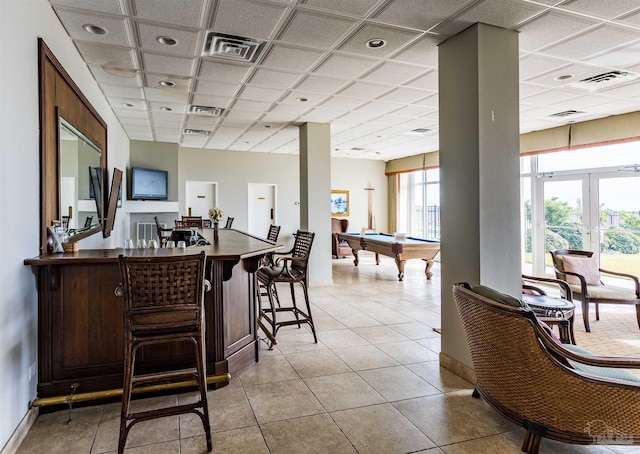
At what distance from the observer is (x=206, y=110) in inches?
237

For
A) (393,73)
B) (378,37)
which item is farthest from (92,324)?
(393,73)

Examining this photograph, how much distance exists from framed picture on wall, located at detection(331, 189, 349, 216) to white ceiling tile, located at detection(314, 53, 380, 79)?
7.29m

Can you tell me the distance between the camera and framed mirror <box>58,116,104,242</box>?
3195mm

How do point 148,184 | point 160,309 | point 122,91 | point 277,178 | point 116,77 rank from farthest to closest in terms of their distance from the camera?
point 277,178 → point 148,184 → point 122,91 → point 116,77 → point 160,309

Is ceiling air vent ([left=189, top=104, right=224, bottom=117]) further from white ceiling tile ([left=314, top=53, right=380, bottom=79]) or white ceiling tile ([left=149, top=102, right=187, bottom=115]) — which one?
white ceiling tile ([left=314, top=53, right=380, bottom=79])

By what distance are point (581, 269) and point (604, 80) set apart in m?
2.30

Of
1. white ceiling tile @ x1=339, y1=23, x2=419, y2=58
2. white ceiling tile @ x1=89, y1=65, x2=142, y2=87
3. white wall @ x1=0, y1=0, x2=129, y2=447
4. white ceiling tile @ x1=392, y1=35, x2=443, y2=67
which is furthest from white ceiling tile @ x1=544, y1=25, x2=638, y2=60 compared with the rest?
white ceiling tile @ x1=89, y1=65, x2=142, y2=87

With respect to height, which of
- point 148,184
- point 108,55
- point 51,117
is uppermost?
point 108,55

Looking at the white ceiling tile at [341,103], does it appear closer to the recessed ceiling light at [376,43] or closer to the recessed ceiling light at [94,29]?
the recessed ceiling light at [376,43]

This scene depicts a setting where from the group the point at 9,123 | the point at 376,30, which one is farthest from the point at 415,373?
the point at 9,123

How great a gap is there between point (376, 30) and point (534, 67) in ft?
6.36

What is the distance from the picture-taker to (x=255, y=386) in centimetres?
301

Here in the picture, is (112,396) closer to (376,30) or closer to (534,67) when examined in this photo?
(376,30)

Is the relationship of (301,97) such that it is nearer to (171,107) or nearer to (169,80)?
(169,80)
